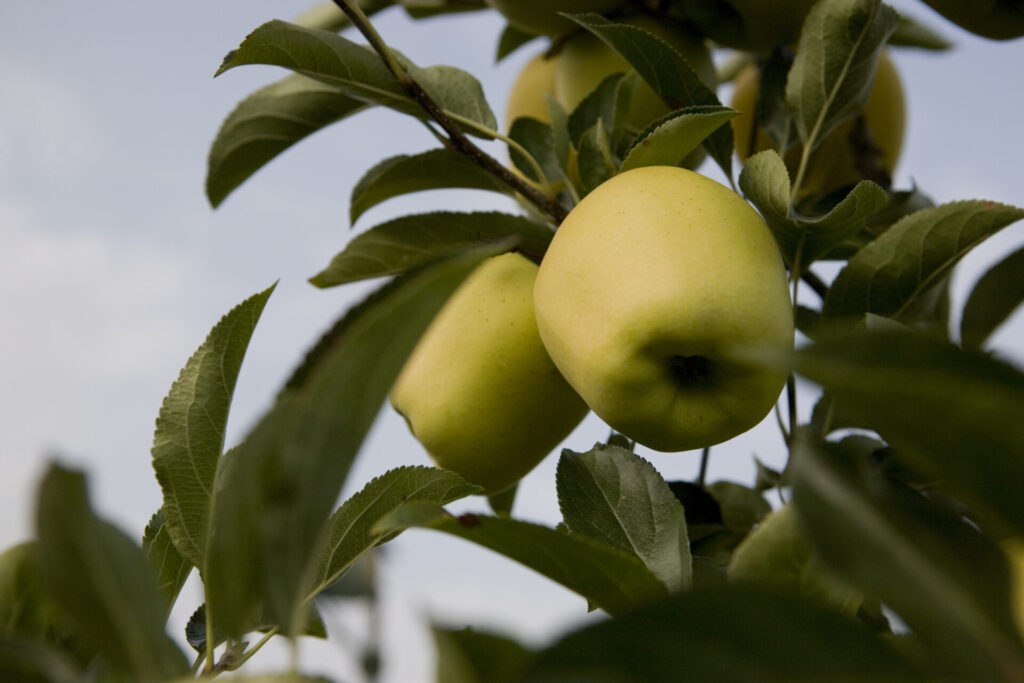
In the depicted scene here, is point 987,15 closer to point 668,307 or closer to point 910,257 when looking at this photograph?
point 910,257

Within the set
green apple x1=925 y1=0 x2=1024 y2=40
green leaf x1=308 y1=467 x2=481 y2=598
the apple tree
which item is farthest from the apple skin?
green apple x1=925 y1=0 x2=1024 y2=40

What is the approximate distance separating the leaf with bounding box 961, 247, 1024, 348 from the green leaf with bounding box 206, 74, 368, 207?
2.13 ft

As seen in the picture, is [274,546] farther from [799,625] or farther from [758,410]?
[758,410]

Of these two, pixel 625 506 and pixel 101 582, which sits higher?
pixel 101 582

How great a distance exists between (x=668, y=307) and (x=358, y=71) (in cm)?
43

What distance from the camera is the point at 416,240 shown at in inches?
36.2

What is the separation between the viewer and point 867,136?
1.17 m

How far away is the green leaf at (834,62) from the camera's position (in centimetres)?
88

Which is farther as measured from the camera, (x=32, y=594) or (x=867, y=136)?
(x=867, y=136)

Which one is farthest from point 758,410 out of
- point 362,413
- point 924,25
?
point 924,25

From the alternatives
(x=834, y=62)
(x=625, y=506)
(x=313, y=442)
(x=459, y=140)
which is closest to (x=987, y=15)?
(x=834, y=62)

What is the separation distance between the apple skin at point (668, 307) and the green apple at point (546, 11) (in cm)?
42

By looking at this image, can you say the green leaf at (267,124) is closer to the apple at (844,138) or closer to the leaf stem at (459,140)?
the leaf stem at (459,140)

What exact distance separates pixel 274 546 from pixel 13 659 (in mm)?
99
